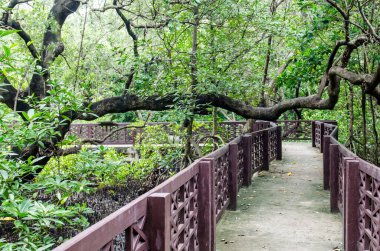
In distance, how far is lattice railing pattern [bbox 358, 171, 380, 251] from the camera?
3669 mm

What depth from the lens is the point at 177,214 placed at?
3.28 meters

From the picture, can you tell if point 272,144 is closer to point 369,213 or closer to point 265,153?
point 265,153

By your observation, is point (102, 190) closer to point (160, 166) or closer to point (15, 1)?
point (160, 166)

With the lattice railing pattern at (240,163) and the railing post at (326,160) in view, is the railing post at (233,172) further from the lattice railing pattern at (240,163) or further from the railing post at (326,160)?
the railing post at (326,160)

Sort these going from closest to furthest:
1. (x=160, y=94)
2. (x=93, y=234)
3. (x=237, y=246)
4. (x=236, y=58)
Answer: (x=93, y=234), (x=237, y=246), (x=160, y=94), (x=236, y=58)

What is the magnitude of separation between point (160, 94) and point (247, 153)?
77.2 inches

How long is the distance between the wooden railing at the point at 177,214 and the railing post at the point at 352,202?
4.55 feet

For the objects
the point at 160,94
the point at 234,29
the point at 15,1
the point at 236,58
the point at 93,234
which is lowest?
the point at 93,234

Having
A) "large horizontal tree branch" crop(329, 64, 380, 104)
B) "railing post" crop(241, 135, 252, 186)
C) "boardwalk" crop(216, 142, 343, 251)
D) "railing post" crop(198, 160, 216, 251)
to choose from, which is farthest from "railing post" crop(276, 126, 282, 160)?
"railing post" crop(198, 160, 216, 251)

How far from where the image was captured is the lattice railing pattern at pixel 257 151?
9.27m

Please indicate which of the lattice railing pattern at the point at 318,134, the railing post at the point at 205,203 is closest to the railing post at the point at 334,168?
the railing post at the point at 205,203

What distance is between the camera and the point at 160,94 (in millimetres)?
7320

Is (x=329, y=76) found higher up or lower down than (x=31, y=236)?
higher up

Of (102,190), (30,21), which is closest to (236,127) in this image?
(102,190)
